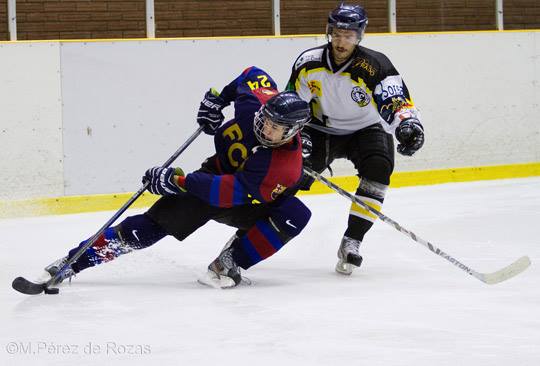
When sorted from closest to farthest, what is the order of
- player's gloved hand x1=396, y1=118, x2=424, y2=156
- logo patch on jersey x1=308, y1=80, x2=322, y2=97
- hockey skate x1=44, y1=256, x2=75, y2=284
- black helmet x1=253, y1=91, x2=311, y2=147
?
black helmet x1=253, y1=91, x2=311, y2=147 < hockey skate x1=44, y1=256, x2=75, y2=284 < player's gloved hand x1=396, y1=118, x2=424, y2=156 < logo patch on jersey x1=308, y1=80, x2=322, y2=97

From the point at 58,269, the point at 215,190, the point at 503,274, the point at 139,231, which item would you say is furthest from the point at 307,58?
the point at 58,269

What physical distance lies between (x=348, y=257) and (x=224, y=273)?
1.67ft

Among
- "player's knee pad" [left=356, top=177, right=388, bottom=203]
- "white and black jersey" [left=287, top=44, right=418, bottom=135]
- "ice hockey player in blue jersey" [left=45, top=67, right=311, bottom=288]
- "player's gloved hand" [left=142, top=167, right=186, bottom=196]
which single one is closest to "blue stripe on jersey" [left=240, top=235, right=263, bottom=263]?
"ice hockey player in blue jersey" [left=45, top=67, right=311, bottom=288]

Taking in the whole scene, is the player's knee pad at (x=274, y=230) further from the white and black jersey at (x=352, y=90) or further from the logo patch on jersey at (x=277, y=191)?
the white and black jersey at (x=352, y=90)

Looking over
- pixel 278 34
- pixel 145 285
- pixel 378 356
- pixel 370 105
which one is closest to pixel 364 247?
pixel 370 105

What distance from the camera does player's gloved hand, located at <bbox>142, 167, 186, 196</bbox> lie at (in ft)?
11.8

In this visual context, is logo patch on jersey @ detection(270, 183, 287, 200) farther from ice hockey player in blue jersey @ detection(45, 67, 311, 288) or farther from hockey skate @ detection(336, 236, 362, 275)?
hockey skate @ detection(336, 236, 362, 275)

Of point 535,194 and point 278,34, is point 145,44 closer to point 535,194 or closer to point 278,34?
point 278,34

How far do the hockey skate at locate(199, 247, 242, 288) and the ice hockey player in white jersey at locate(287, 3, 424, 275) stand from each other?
1.50ft

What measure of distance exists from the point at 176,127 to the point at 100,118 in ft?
1.45

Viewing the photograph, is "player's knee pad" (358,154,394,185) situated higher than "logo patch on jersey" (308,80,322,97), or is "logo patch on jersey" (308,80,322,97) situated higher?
"logo patch on jersey" (308,80,322,97)

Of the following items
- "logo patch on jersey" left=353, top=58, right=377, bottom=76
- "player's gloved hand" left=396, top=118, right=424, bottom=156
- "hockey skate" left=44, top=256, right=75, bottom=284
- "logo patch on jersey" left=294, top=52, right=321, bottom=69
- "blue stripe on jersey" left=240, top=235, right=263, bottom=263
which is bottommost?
"hockey skate" left=44, top=256, right=75, bottom=284

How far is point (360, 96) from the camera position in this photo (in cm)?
418

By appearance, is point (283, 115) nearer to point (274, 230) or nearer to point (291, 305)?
point (274, 230)
